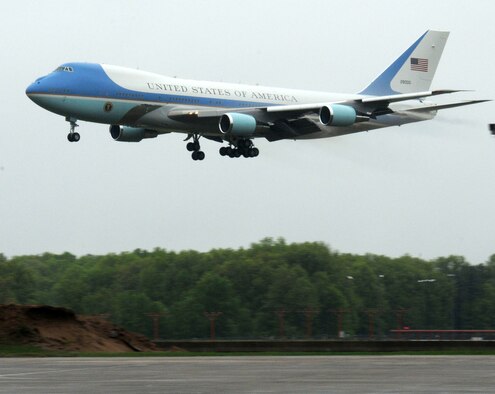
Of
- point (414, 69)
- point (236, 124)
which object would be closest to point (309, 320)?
point (414, 69)

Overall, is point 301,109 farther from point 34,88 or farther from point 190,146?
point 34,88

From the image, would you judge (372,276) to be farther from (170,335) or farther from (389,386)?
(389,386)

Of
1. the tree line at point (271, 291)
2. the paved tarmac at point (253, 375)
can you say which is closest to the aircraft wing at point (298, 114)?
the paved tarmac at point (253, 375)

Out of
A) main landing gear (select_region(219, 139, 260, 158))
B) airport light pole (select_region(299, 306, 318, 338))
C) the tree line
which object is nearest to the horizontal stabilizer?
main landing gear (select_region(219, 139, 260, 158))

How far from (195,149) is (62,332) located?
18419 mm

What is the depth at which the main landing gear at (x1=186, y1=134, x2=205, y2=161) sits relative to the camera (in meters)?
62.6

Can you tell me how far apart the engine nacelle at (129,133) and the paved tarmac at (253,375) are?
27.0m

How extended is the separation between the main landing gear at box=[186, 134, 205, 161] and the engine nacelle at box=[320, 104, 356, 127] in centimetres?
806

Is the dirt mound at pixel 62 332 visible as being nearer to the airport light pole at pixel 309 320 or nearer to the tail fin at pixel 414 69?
the airport light pole at pixel 309 320

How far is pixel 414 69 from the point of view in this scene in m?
70.9

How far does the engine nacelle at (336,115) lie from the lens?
58.1 m

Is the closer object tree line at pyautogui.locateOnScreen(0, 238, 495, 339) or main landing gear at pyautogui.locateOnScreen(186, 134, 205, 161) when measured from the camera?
main landing gear at pyautogui.locateOnScreen(186, 134, 205, 161)

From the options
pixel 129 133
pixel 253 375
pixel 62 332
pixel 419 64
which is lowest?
pixel 253 375

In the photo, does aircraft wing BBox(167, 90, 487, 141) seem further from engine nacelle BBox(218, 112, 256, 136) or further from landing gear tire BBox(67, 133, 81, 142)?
landing gear tire BBox(67, 133, 81, 142)
